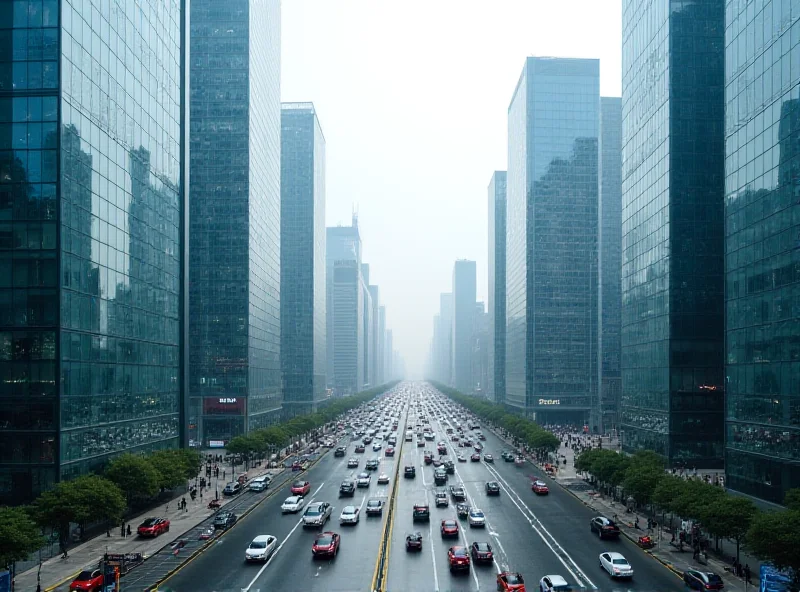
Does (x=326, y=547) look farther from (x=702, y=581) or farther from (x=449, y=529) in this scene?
(x=702, y=581)

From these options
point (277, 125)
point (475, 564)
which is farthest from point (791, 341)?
point (277, 125)

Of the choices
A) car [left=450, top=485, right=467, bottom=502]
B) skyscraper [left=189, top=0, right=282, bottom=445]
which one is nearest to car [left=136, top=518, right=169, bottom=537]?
car [left=450, top=485, right=467, bottom=502]

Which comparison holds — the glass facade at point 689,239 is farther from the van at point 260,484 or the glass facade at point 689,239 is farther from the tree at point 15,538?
the tree at point 15,538

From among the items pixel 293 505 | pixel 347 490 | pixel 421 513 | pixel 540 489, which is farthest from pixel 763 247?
pixel 293 505

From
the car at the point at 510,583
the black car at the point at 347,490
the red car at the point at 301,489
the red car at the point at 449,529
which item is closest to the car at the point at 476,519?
the red car at the point at 449,529

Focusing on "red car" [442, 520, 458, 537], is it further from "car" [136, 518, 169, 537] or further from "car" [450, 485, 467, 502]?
"car" [136, 518, 169, 537]

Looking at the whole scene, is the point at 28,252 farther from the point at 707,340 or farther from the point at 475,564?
the point at 707,340

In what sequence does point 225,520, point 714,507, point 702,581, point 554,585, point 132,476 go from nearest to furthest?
point 554,585 < point 702,581 < point 714,507 < point 225,520 < point 132,476
